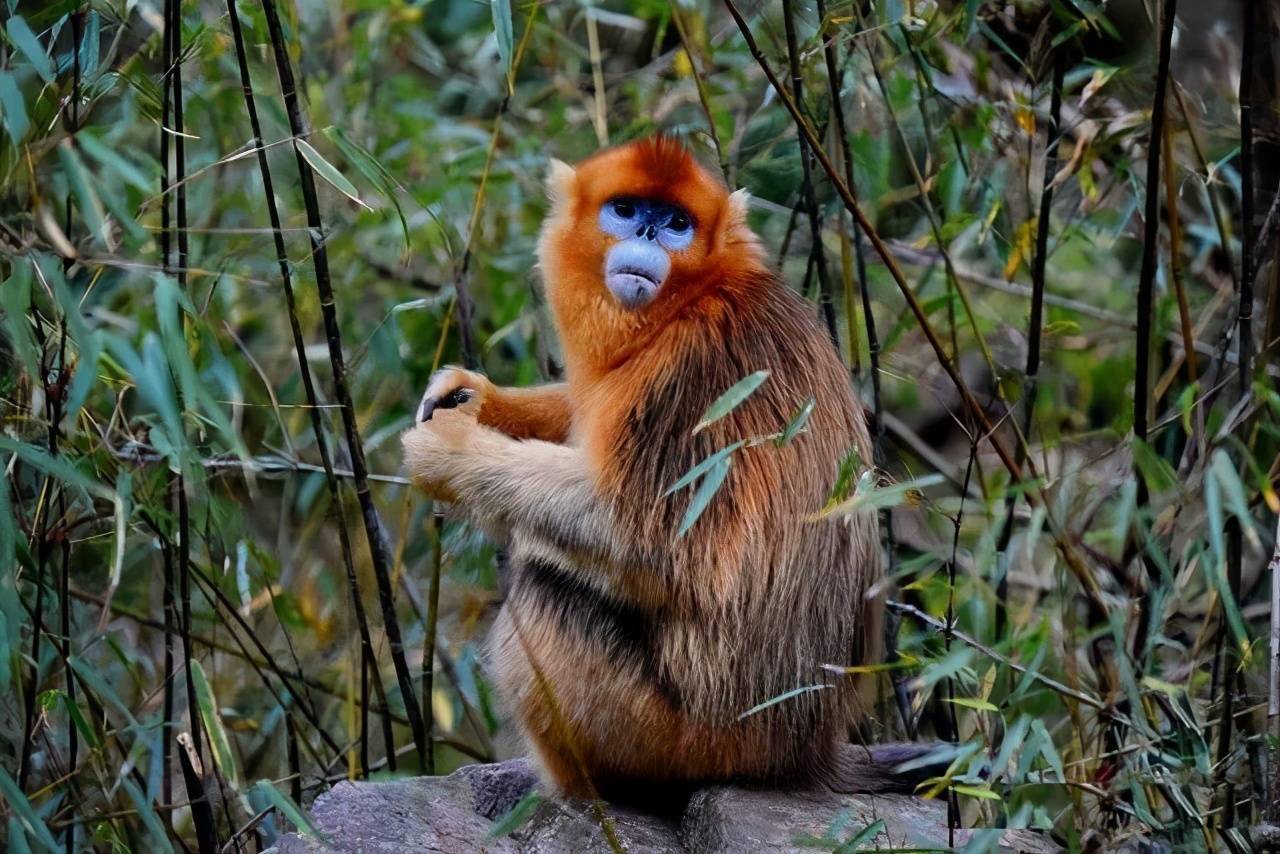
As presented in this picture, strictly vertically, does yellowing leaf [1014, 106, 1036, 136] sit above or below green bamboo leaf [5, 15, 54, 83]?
below

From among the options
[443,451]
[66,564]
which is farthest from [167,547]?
[443,451]

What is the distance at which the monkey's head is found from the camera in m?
3.25

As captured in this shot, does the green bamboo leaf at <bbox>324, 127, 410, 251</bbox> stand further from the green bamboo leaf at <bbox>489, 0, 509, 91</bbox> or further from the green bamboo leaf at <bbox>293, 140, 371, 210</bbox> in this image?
the green bamboo leaf at <bbox>489, 0, 509, 91</bbox>

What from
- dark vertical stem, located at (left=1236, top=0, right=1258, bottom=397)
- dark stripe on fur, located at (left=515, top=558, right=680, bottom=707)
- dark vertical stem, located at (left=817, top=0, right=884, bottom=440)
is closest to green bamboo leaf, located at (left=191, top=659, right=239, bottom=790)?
dark stripe on fur, located at (left=515, top=558, right=680, bottom=707)

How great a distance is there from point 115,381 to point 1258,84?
3065 millimetres

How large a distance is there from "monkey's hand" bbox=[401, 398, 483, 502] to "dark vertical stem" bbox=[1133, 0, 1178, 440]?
58.0 inches

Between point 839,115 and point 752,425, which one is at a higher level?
point 839,115

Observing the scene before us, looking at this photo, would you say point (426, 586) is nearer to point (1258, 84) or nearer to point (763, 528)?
point (763, 528)

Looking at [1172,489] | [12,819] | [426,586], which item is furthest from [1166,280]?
[12,819]

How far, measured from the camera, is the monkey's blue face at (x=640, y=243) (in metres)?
3.23

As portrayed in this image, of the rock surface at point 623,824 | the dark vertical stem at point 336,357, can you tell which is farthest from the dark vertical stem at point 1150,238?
the dark vertical stem at point 336,357

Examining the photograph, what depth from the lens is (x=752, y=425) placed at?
10.1 feet

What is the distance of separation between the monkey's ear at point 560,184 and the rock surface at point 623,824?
1.48m

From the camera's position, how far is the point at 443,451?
3.32 metres
